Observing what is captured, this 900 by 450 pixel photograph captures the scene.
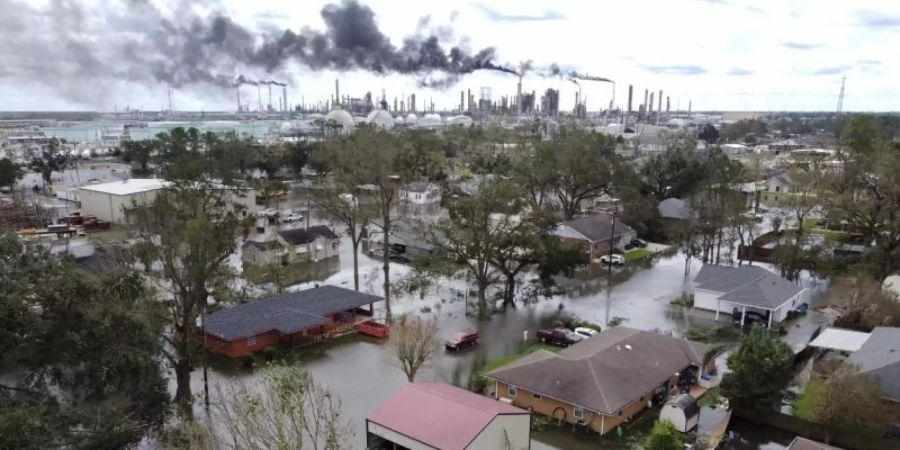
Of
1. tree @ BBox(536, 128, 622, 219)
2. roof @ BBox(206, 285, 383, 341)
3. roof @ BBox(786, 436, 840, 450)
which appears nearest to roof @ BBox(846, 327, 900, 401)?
roof @ BBox(786, 436, 840, 450)

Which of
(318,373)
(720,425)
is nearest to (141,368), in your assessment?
(318,373)

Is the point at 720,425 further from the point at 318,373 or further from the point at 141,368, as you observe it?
the point at 141,368

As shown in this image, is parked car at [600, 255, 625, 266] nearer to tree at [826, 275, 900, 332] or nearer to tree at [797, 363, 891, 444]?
tree at [826, 275, 900, 332]

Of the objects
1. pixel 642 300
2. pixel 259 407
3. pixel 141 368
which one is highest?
pixel 259 407

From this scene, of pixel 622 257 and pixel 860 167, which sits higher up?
pixel 860 167

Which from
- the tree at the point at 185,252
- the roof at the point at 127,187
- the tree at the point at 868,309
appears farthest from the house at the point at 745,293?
the roof at the point at 127,187

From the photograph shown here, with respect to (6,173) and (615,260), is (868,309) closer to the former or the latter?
(615,260)

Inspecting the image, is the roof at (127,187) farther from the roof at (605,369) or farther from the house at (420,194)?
the roof at (605,369)
